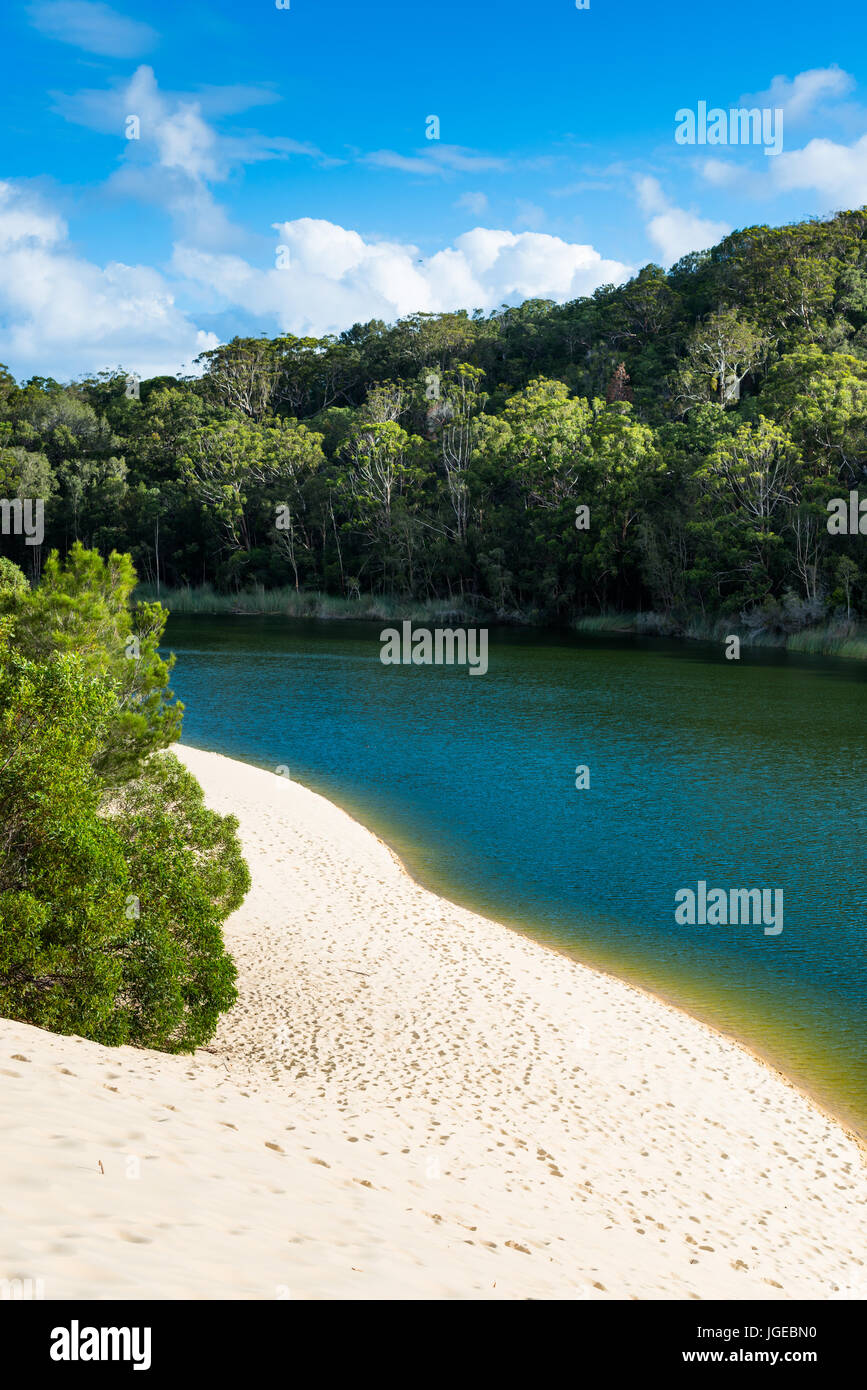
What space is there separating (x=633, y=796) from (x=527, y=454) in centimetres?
4998

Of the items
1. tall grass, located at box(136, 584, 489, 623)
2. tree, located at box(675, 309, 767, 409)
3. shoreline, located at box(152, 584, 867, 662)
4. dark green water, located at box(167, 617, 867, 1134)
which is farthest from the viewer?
tree, located at box(675, 309, 767, 409)

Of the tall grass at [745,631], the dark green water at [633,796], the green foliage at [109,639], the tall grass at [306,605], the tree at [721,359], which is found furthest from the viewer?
the tree at [721,359]

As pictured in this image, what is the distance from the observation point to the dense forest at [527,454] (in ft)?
178

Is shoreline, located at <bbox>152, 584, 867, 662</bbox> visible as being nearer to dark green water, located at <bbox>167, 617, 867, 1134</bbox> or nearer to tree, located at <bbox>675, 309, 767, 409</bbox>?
dark green water, located at <bbox>167, 617, 867, 1134</bbox>

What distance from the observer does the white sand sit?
514 centimetres

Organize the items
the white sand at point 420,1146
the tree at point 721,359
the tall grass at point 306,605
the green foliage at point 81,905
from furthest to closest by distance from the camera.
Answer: the tree at point 721,359 < the tall grass at point 306,605 < the green foliage at point 81,905 < the white sand at point 420,1146

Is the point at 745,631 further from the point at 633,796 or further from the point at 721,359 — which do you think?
the point at 633,796

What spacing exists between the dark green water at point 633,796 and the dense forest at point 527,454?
11803mm

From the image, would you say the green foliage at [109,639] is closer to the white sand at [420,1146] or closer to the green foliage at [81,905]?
the green foliage at [81,905]

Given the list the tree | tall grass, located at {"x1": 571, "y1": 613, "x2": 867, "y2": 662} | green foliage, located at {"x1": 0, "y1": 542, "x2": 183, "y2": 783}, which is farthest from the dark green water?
the tree

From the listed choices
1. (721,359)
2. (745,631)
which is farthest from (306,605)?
(745,631)

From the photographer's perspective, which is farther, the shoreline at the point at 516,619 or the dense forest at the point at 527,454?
the dense forest at the point at 527,454

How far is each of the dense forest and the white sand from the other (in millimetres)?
39580

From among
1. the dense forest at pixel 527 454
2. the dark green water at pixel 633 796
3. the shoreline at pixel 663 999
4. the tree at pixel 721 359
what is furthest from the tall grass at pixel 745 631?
the shoreline at pixel 663 999
